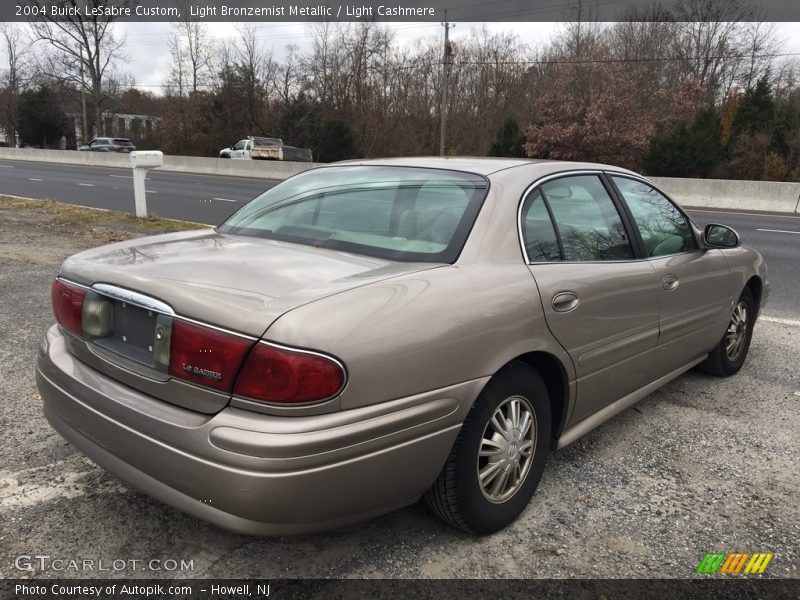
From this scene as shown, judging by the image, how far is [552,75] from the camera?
38.1 m

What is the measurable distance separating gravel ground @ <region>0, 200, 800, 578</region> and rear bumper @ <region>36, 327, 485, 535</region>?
37 centimetres

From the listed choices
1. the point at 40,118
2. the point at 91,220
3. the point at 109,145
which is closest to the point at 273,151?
the point at 91,220

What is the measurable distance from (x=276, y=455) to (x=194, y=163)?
3197cm

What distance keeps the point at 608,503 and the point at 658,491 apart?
30 centimetres

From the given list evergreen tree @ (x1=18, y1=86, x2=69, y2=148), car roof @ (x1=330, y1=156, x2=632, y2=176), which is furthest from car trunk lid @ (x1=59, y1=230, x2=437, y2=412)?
evergreen tree @ (x1=18, y1=86, x2=69, y2=148)

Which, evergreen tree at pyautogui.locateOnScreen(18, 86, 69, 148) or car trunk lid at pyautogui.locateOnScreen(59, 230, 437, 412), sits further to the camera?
evergreen tree at pyautogui.locateOnScreen(18, 86, 69, 148)

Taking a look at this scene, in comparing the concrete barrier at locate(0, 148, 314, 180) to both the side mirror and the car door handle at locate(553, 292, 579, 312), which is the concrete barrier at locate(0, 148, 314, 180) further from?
the car door handle at locate(553, 292, 579, 312)

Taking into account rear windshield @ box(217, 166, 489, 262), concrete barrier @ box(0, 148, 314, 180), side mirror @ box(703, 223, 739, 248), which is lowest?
side mirror @ box(703, 223, 739, 248)

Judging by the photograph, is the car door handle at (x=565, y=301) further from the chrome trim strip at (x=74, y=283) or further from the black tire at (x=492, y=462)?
the chrome trim strip at (x=74, y=283)

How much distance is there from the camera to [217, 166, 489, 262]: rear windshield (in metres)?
2.75

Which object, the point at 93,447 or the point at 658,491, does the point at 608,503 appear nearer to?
the point at 658,491

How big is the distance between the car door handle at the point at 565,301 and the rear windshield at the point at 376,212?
50cm

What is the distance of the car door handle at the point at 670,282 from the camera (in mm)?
3580

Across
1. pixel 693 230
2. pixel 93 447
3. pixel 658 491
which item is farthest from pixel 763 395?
pixel 93 447
